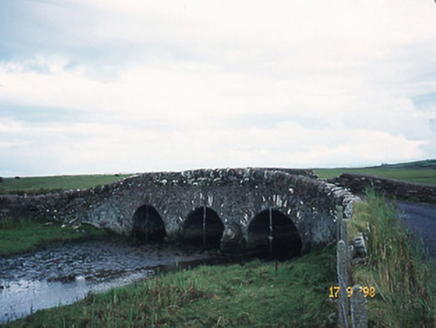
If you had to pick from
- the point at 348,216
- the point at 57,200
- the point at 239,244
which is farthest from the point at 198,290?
the point at 57,200

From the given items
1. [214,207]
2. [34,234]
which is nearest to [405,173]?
[214,207]

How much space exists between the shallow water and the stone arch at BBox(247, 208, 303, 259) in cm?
201

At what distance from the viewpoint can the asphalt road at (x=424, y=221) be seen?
10852 mm

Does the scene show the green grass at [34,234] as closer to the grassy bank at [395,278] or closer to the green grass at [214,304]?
the green grass at [214,304]

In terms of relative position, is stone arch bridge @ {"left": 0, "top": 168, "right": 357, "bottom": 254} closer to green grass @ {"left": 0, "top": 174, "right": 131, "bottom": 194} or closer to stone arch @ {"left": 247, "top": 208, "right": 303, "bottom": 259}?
stone arch @ {"left": 247, "top": 208, "right": 303, "bottom": 259}

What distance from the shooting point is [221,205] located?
1828cm

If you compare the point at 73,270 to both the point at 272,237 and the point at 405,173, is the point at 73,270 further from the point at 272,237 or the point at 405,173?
the point at 405,173

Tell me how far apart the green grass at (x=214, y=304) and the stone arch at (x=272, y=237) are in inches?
202

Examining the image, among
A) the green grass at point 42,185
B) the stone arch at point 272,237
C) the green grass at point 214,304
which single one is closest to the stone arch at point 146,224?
the stone arch at point 272,237

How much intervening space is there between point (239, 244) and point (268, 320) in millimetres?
9214

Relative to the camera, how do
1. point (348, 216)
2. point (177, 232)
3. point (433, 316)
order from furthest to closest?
1. point (177, 232)
2. point (348, 216)
3. point (433, 316)

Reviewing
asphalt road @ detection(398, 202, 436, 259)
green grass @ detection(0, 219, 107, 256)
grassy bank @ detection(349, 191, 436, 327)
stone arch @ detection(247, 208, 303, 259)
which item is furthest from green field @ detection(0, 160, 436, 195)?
grassy bank @ detection(349, 191, 436, 327)

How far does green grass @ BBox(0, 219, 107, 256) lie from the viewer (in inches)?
722

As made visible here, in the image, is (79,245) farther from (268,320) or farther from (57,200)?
(268,320)
